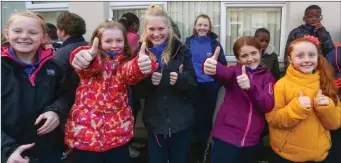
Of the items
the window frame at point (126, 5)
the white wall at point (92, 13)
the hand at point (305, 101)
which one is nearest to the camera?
the hand at point (305, 101)

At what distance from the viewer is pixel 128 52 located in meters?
2.57

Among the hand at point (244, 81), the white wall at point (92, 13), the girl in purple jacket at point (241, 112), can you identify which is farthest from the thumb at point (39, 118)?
the white wall at point (92, 13)

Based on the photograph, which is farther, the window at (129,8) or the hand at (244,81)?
the window at (129,8)

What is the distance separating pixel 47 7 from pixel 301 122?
159 inches

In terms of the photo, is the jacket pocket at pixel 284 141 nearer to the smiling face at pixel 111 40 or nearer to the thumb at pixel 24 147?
the smiling face at pixel 111 40

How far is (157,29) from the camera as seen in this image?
2686mm

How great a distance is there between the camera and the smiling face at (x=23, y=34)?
7.15 ft

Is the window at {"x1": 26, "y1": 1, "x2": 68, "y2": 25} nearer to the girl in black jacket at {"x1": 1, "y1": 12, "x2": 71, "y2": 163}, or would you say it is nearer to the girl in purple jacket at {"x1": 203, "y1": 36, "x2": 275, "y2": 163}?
the girl in black jacket at {"x1": 1, "y1": 12, "x2": 71, "y2": 163}

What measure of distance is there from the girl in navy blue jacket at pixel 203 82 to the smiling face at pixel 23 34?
7.16ft

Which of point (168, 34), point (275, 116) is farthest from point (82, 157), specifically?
point (275, 116)

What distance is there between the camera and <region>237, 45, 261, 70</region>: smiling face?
2.62 m

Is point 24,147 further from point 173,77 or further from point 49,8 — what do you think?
point 49,8

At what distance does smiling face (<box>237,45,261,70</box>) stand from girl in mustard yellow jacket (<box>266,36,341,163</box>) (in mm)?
243

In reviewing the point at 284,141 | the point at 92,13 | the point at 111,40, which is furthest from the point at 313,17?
the point at 92,13
